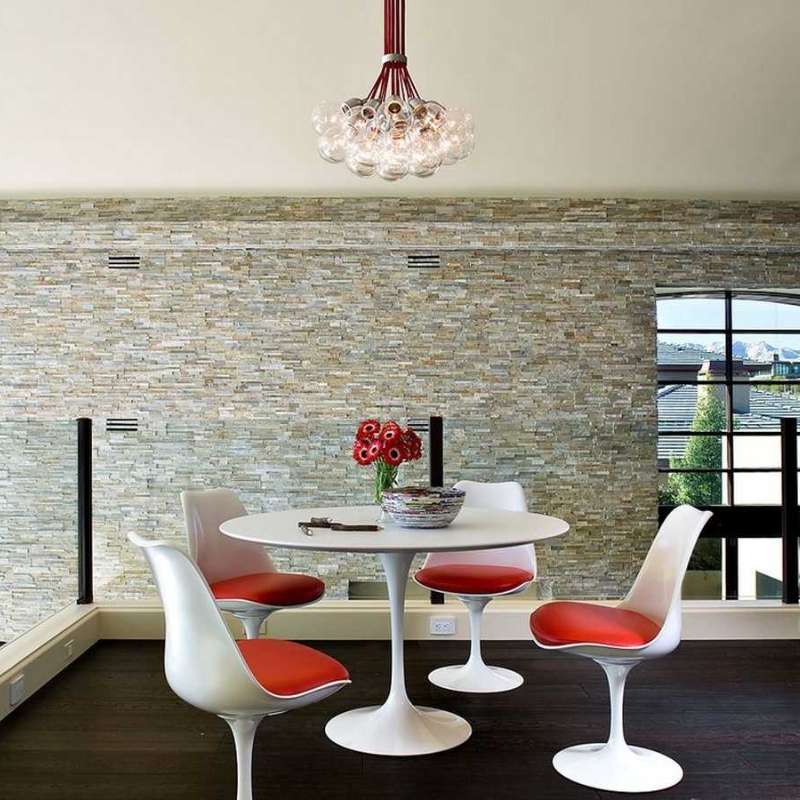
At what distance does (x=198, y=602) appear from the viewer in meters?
1.98

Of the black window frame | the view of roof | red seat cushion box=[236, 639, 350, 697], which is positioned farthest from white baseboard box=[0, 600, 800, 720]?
the view of roof

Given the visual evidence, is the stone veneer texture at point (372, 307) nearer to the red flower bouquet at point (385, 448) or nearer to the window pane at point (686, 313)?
the window pane at point (686, 313)

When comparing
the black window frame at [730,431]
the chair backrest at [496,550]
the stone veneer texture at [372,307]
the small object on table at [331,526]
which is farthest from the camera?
the black window frame at [730,431]

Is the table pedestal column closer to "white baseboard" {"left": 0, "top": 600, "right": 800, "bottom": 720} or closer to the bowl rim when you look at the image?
the bowl rim

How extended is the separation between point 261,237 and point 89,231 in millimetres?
1245

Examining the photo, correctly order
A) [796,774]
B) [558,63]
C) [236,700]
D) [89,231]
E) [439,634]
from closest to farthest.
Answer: [236,700], [796,774], [439,634], [558,63], [89,231]

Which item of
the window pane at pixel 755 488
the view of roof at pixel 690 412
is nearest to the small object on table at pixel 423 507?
the view of roof at pixel 690 412

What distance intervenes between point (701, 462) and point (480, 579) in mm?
4590

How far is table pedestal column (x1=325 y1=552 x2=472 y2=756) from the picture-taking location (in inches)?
110

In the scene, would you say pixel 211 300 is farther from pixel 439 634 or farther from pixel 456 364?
pixel 439 634

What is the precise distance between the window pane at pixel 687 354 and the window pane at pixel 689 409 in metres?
0.11

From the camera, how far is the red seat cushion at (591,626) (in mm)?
2459

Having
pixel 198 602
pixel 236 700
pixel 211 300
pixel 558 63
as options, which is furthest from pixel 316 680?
pixel 211 300

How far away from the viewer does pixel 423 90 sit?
5.23m
